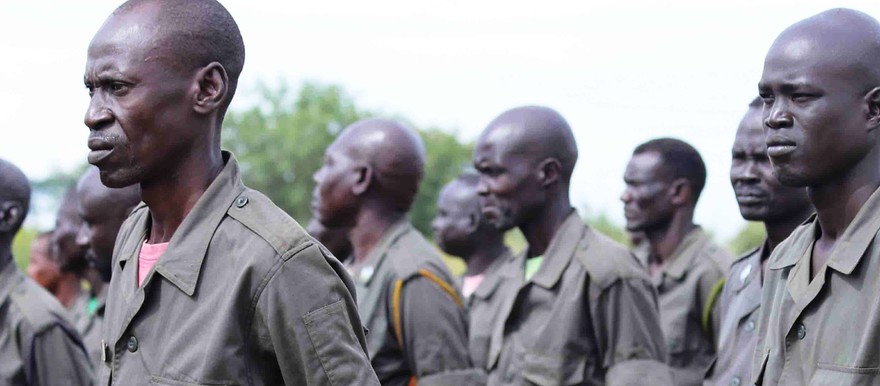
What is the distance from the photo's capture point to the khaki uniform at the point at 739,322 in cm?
548

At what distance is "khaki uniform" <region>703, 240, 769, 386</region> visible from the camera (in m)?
5.48

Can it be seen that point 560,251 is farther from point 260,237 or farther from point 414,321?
point 260,237

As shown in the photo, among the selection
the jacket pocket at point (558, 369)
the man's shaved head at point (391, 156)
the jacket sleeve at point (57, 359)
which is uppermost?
the man's shaved head at point (391, 156)

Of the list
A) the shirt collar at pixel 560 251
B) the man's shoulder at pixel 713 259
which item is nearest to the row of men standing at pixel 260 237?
the shirt collar at pixel 560 251

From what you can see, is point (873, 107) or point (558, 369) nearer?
point (873, 107)

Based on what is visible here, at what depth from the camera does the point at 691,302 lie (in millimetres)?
8125

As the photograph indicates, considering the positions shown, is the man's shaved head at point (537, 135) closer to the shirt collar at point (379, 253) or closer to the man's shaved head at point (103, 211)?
the shirt collar at point (379, 253)

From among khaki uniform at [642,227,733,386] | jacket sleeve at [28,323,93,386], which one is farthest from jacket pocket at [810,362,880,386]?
khaki uniform at [642,227,733,386]

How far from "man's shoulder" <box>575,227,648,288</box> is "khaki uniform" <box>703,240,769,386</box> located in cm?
47

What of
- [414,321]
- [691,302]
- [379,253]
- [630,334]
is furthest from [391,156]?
[691,302]

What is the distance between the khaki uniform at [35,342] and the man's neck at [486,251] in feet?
19.5

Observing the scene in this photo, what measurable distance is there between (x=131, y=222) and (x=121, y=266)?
0.85 ft

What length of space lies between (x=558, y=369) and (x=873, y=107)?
2.72 m

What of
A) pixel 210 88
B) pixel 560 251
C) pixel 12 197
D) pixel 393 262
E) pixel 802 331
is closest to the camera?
pixel 210 88
